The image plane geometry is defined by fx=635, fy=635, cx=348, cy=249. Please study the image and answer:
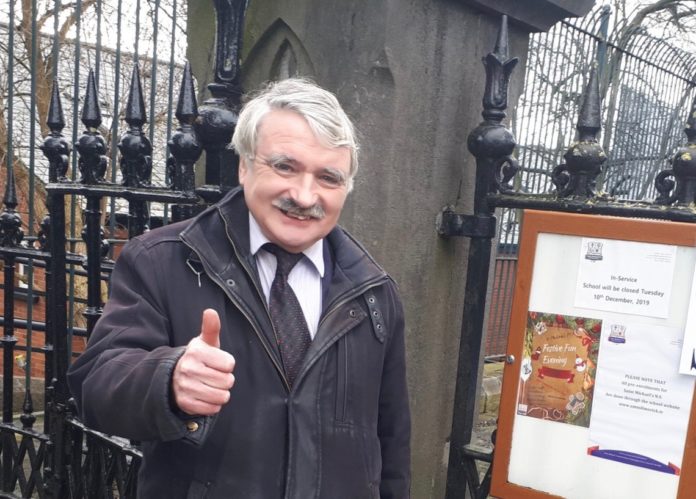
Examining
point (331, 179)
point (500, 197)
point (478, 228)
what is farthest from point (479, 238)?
point (331, 179)

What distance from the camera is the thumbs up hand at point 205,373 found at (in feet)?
4.24

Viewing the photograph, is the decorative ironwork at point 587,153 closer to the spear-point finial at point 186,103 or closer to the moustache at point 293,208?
the moustache at point 293,208

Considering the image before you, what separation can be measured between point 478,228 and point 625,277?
61 centimetres

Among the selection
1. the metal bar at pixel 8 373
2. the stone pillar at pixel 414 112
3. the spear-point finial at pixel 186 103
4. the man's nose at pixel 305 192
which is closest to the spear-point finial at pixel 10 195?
the metal bar at pixel 8 373

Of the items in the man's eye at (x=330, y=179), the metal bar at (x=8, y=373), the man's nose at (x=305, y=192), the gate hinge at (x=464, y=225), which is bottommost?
the metal bar at (x=8, y=373)

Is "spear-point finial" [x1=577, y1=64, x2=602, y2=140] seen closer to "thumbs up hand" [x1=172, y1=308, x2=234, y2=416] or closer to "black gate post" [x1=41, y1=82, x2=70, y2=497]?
"thumbs up hand" [x1=172, y1=308, x2=234, y2=416]

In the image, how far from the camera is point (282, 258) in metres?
1.79

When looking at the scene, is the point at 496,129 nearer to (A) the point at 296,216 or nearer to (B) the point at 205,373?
(A) the point at 296,216

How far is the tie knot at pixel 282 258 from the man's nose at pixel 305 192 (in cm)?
15

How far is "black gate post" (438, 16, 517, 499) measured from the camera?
241 centimetres

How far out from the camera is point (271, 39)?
260cm

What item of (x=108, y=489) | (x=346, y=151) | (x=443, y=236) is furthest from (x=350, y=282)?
(x=108, y=489)

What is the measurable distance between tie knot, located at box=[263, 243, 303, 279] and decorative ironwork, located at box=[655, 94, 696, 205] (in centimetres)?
123

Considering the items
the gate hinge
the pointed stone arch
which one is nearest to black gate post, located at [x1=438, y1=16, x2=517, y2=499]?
the gate hinge
